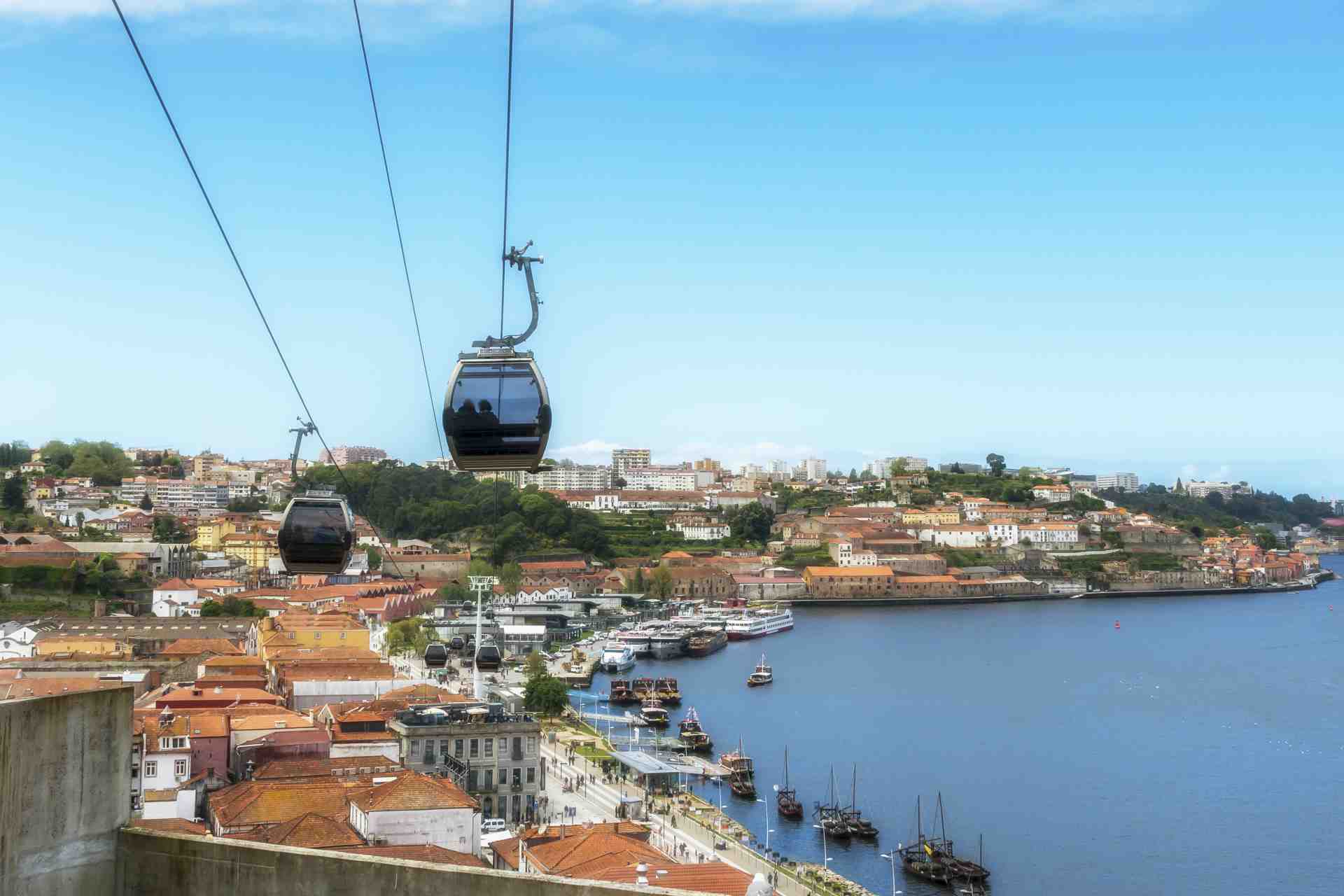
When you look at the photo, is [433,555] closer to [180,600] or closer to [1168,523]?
[180,600]

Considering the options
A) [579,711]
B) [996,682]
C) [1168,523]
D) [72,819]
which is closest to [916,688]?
[996,682]

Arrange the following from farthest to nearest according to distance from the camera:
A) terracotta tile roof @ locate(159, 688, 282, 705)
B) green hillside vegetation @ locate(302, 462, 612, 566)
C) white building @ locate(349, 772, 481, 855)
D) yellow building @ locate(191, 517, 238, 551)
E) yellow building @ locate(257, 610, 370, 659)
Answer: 1. green hillside vegetation @ locate(302, 462, 612, 566)
2. yellow building @ locate(191, 517, 238, 551)
3. yellow building @ locate(257, 610, 370, 659)
4. terracotta tile roof @ locate(159, 688, 282, 705)
5. white building @ locate(349, 772, 481, 855)

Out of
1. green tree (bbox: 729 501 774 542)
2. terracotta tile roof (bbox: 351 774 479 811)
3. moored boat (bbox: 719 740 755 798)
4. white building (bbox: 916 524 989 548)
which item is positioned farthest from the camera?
white building (bbox: 916 524 989 548)

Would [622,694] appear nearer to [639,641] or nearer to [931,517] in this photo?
[639,641]

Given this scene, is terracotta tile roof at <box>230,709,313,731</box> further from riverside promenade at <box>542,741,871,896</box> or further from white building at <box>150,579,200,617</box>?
white building at <box>150,579,200,617</box>

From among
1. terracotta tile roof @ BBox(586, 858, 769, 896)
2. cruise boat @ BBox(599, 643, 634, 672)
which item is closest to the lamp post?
terracotta tile roof @ BBox(586, 858, 769, 896)

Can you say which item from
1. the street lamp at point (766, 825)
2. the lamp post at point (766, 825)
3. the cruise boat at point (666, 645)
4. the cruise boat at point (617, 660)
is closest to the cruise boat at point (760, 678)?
the cruise boat at point (617, 660)

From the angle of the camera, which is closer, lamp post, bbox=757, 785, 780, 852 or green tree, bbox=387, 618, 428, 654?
lamp post, bbox=757, 785, 780, 852
